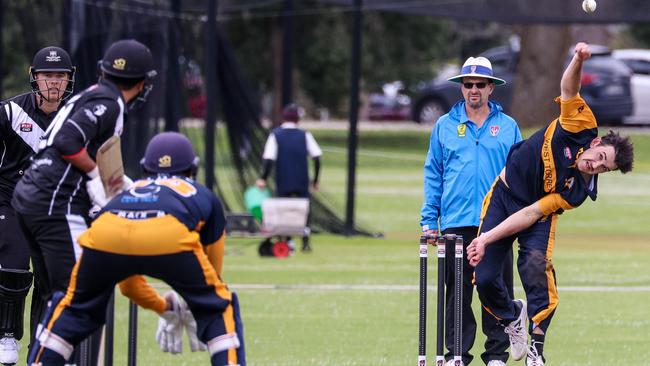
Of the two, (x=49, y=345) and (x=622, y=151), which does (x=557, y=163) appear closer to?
(x=622, y=151)

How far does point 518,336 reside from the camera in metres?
9.39

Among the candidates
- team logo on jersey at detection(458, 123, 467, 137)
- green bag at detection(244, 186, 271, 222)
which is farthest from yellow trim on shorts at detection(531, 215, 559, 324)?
green bag at detection(244, 186, 271, 222)

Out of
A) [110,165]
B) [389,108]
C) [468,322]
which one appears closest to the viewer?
[110,165]

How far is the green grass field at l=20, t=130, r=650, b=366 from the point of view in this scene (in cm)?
1099

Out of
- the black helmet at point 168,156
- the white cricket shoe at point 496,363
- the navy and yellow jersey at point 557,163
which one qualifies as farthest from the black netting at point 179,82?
the black helmet at point 168,156

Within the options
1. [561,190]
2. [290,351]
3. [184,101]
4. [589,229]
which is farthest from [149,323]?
[589,229]

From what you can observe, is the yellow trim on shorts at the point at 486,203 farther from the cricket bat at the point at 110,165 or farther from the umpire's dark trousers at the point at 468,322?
the cricket bat at the point at 110,165

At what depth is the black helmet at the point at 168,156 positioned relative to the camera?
7246 millimetres

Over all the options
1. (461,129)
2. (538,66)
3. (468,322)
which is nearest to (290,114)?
(461,129)

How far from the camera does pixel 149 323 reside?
12.8m

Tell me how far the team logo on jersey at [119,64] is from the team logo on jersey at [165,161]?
30.4 inches

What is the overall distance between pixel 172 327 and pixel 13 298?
7.93 ft

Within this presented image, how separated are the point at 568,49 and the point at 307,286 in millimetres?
26821

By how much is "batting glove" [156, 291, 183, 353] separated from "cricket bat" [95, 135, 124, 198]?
2.43 feet
